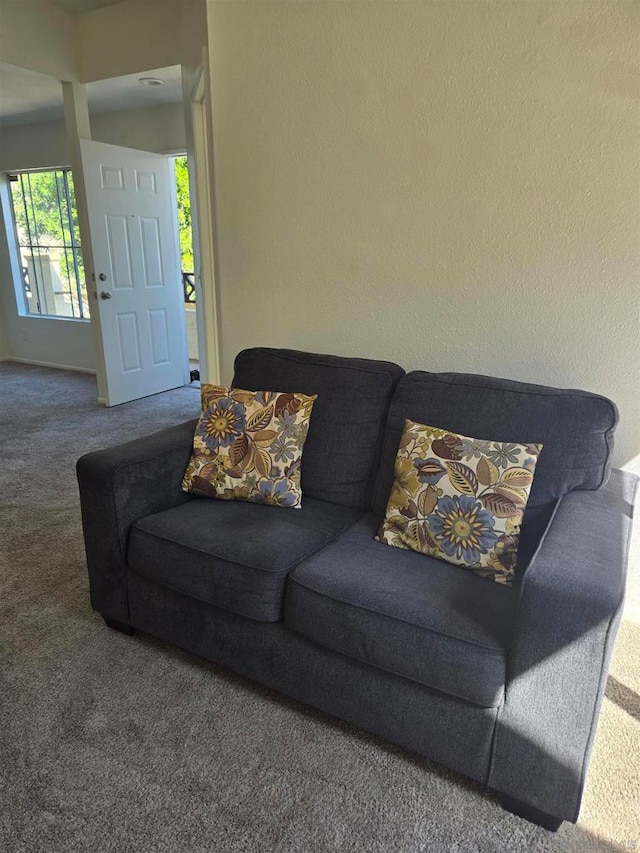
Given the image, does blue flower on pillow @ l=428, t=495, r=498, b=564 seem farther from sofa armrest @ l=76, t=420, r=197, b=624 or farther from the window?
the window

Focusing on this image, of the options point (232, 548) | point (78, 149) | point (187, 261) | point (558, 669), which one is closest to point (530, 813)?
point (558, 669)

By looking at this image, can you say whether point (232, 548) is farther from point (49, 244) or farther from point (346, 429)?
point (49, 244)

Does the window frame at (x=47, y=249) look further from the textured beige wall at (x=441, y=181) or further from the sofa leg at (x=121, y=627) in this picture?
the sofa leg at (x=121, y=627)

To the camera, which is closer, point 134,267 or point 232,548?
point 232,548

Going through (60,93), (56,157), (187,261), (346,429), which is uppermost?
(60,93)

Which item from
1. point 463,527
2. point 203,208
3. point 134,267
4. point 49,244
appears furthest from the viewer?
point 49,244

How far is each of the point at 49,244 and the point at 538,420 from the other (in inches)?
228

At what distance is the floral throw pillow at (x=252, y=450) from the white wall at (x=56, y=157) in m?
3.68

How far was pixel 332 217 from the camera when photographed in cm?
238

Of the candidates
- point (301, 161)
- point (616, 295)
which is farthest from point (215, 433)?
point (616, 295)

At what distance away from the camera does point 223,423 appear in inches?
79.3

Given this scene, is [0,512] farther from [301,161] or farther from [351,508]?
[301,161]

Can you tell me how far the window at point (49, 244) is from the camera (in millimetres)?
5680

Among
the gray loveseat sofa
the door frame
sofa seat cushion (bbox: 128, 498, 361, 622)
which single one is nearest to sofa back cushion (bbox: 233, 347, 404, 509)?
the gray loveseat sofa
